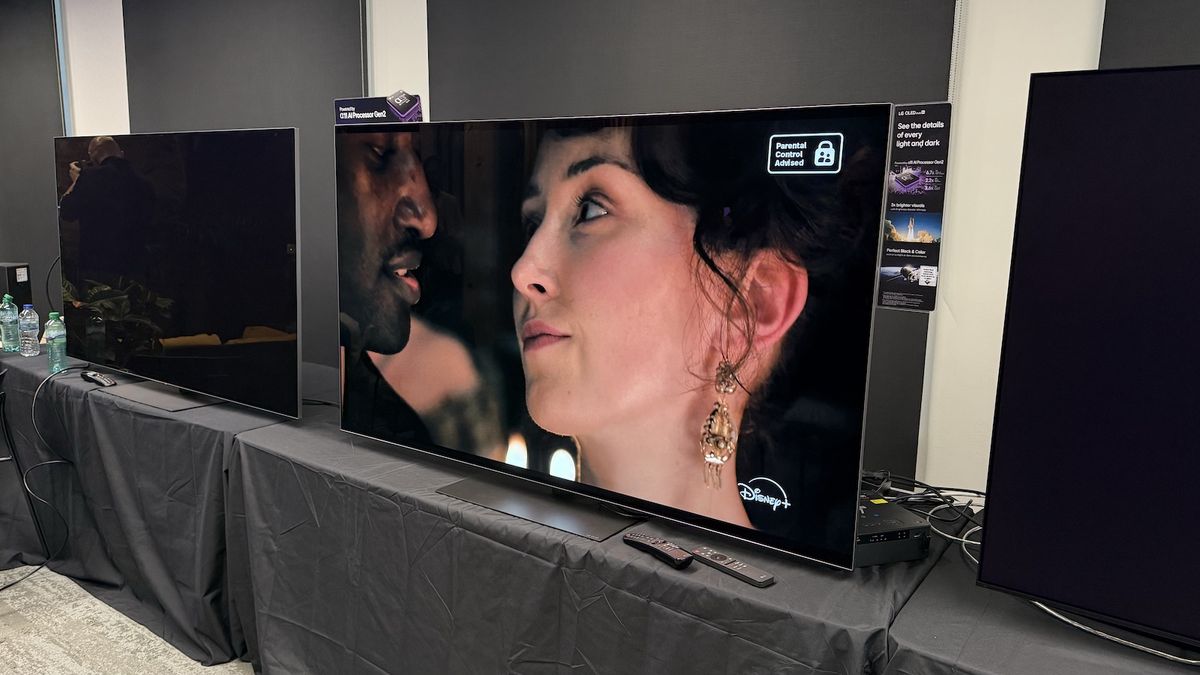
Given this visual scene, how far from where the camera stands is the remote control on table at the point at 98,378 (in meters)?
2.81

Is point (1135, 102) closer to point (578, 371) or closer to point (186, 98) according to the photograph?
point (578, 371)

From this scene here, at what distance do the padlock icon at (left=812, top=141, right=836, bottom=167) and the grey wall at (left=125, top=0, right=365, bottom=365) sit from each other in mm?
2228

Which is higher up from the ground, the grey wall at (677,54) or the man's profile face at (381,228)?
the grey wall at (677,54)

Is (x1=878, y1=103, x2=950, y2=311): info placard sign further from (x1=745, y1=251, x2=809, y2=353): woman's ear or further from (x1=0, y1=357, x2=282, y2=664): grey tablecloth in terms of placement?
(x1=0, y1=357, x2=282, y2=664): grey tablecloth

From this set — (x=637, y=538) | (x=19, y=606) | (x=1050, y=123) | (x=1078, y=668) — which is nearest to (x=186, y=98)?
(x=19, y=606)

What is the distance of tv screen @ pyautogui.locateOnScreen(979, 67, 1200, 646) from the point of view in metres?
1.10

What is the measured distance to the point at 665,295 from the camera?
1572mm

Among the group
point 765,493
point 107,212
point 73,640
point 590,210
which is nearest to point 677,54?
point 590,210

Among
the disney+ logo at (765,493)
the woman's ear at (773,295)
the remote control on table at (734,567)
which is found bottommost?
the remote control on table at (734,567)

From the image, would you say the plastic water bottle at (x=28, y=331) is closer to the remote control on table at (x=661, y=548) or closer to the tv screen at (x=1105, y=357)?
the remote control on table at (x=661, y=548)

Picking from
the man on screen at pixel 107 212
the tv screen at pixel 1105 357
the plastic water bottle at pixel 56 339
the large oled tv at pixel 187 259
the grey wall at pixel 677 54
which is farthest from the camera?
the plastic water bottle at pixel 56 339

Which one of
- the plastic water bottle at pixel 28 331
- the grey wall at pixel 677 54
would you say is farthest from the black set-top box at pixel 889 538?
the plastic water bottle at pixel 28 331

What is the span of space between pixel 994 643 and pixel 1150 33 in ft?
4.33

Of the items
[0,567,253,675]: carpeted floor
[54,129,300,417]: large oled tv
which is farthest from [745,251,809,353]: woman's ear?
[0,567,253,675]: carpeted floor
